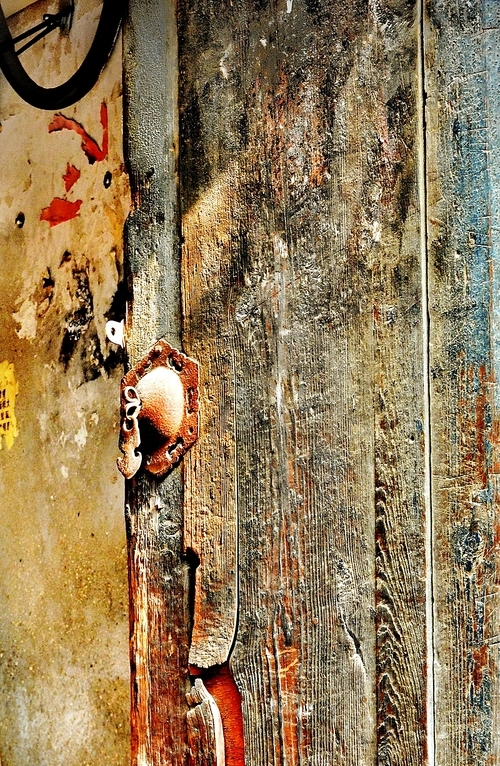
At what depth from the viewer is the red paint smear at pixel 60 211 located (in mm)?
2094

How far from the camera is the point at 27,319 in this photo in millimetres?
2240

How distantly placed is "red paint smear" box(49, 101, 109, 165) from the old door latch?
742 mm

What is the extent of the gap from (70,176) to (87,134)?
0.12 meters

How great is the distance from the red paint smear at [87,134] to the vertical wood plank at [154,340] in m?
0.43

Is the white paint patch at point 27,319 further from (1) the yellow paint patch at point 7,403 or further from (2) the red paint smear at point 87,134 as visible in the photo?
(2) the red paint smear at point 87,134

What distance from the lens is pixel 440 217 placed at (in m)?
1.24

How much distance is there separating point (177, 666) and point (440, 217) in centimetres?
89

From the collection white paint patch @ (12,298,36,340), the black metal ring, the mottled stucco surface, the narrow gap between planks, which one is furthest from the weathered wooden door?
white paint patch @ (12,298,36,340)

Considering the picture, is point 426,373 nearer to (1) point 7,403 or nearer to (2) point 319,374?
(2) point 319,374

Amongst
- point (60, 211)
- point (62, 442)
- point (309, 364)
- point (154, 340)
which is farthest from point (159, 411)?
point (60, 211)

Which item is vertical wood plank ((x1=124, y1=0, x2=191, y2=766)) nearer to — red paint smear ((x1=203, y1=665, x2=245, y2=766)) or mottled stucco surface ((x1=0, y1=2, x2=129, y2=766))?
red paint smear ((x1=203, y1=665, x2=245, y2=766))

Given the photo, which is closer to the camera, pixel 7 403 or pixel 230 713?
pixel 230 713

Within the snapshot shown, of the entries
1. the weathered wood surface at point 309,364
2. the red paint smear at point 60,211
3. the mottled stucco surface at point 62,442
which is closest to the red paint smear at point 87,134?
the mottled stucco surface at point 62,442

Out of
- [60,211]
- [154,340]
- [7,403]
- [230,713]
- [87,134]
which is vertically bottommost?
[230,713]
